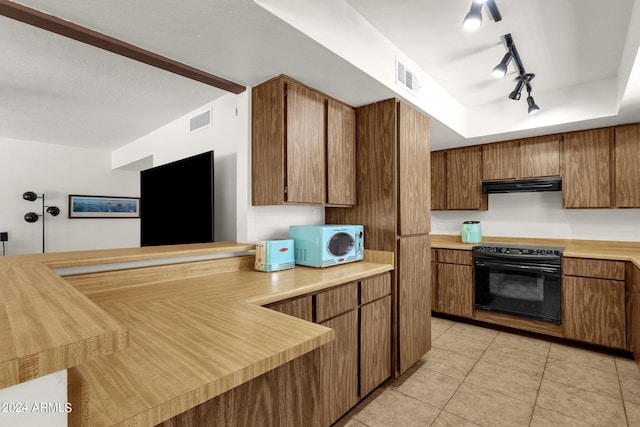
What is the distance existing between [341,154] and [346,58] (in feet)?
2.58

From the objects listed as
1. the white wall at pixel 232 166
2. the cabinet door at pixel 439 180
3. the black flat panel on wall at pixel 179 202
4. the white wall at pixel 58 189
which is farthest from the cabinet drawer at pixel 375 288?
the white wall at pixel 58 189

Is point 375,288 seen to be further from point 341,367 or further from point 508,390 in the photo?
point 508,390

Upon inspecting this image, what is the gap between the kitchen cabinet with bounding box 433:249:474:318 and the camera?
3.58m

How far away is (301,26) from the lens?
157 centimetres

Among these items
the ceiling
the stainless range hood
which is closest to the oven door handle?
the stainless range hood

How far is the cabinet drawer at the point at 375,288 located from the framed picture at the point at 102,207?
4910 mm

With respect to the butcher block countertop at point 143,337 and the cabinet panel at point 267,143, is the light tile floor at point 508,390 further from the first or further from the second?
the cabinet panel at point 267,143

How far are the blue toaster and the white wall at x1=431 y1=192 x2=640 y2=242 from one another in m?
3.10

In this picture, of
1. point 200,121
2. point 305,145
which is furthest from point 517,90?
point 200,121

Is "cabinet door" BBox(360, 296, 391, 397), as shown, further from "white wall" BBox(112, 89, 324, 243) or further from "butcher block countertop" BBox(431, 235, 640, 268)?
"butcher block countertop" BBox(431, 235, 640, 268)

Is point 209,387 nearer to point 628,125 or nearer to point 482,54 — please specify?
point 482,54

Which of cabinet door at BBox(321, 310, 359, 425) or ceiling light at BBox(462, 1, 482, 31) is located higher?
ceiling light at BBox(462, 1, 482, 31)

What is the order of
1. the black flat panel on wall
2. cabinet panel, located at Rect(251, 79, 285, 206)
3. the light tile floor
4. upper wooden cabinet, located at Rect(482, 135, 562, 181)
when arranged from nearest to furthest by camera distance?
the light tile floor → cabinet panel, located at Rect(251, 79, 285, 206) → the black flat panel on wall → upper wooden cabinet, located at Rect(482, 135, 562, 181)

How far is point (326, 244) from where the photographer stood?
7.18ft
